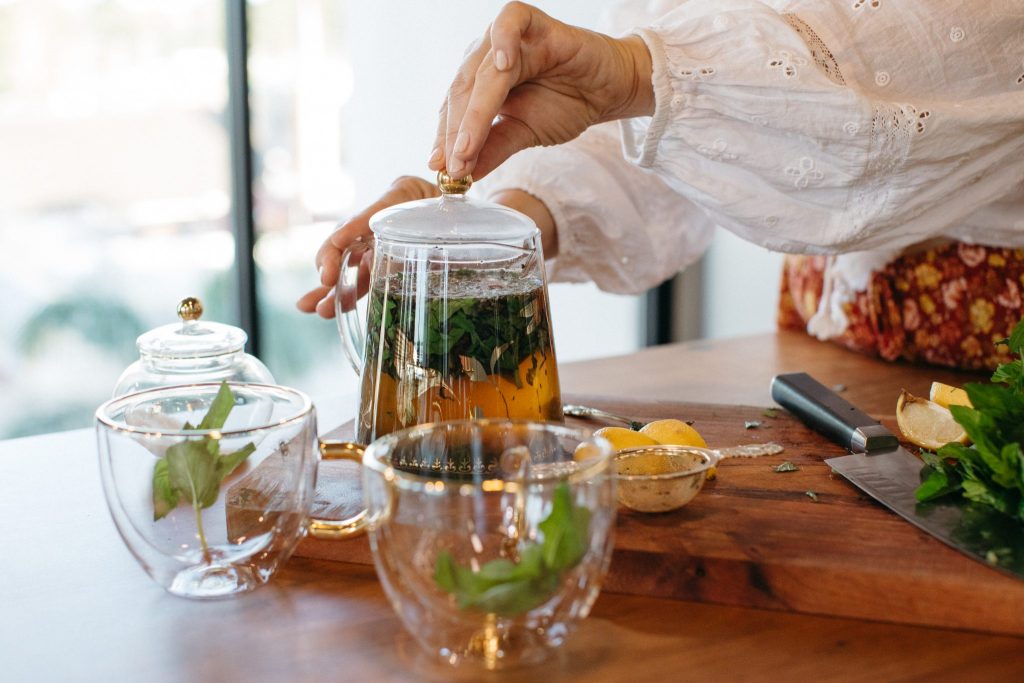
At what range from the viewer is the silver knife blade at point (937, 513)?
66 centimetres

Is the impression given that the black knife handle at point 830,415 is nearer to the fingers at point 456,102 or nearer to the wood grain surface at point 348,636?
the wood grain surface at point 348,636

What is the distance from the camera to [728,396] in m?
1.26

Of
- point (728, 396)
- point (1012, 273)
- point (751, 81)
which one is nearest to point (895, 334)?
point (1012, 273)

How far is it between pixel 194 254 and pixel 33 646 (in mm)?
1791

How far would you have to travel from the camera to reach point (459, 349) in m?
0.75

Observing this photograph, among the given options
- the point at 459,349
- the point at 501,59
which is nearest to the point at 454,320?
the point at 459,349

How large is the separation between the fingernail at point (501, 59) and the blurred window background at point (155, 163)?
1.29 metres

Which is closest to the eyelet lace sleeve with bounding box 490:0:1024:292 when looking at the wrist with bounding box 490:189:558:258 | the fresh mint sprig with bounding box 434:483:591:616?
the wrist with bounding box 490:189:558:258

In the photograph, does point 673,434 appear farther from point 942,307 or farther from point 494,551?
point 942,307

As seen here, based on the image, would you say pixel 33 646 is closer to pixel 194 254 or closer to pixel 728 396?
pixel 728 396

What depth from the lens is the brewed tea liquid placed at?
2.46 feet

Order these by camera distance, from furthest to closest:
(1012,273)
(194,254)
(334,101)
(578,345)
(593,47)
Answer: (578,345) → (334,101) → (194,254) → (1012,273) → (593,47)

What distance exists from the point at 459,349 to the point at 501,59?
26cm

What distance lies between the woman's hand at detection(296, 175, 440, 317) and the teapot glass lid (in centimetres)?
16
